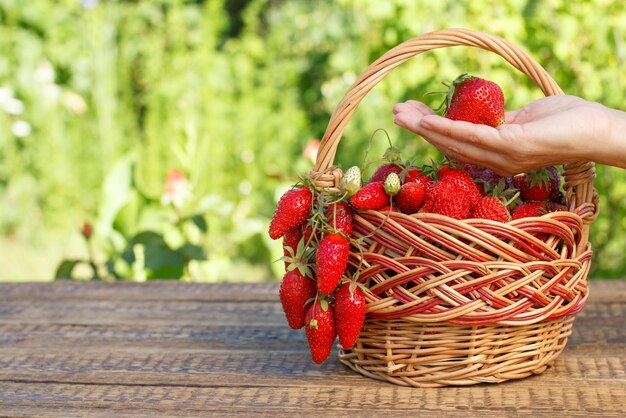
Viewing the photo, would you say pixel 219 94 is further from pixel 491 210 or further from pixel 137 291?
pixel 491 210

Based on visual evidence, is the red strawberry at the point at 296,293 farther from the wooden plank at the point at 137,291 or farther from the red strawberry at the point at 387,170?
the wooden plank at the point at 137,291

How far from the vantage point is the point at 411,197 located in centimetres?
124

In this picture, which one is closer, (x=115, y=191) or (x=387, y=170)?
(x=387, y=170)

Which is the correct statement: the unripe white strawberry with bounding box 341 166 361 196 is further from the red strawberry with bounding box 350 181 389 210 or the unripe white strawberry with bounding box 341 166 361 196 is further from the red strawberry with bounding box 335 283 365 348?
the red strawberry with bounding box 335 283 365 348

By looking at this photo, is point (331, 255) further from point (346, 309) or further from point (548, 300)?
point (548, 300)

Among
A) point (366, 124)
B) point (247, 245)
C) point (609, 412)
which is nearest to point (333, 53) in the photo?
point (366, 124)

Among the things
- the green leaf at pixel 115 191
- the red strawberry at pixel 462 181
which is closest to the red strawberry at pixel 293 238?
the red strawberry at pixel 462 181

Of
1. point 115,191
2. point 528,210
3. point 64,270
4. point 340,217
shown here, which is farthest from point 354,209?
point 115,191

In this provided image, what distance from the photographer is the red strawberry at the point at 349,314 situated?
124cm

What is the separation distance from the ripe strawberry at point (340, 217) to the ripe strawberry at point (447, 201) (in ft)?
0.38

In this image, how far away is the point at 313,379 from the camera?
1.35m

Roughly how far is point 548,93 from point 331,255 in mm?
465

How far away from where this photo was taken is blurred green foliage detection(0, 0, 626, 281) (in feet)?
9.66

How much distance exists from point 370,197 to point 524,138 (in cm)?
23
